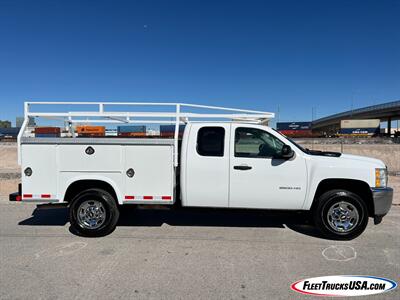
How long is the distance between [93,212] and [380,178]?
4.92m

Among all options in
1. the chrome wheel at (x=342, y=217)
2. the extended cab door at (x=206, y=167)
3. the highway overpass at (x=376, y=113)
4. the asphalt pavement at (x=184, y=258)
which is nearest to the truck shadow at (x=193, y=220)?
the asphalt pavement at (x=184, y=258)

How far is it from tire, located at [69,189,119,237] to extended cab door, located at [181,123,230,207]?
130cm

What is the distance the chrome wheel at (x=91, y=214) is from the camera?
16.7 ft

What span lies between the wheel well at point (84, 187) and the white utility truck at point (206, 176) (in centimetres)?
2

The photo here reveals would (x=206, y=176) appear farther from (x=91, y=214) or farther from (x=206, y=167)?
(x=91, y=214)

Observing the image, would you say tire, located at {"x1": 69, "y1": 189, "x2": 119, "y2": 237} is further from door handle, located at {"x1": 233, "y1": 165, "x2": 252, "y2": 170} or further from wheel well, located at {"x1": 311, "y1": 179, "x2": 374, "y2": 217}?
wheel well, located at {"x1": 311, "y1": 179, "x2": 374, "y2": 217}

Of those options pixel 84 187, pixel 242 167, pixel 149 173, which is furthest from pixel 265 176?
pixel 84 187

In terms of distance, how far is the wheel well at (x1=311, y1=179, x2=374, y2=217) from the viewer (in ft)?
16.0

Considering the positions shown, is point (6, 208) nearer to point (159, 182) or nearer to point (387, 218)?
point (159, 182)

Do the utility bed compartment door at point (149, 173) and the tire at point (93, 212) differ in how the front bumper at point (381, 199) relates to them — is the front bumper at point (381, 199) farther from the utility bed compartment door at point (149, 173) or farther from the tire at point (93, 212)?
the tire at point (93, 212)

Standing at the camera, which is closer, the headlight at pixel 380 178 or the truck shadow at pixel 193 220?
the headlight at pixel 380 178

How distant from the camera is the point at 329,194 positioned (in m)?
4.86

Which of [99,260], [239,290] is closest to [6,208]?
[99,260]

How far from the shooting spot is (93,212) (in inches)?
201
